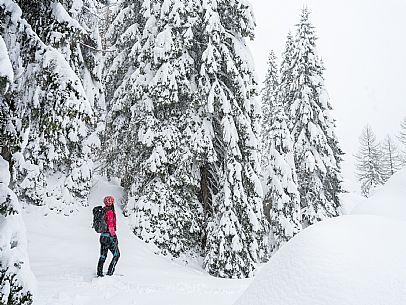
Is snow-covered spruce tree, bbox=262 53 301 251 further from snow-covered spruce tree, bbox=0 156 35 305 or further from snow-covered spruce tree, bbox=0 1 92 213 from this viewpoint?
snow-covered spruce tree, bbox=0 156 35 305

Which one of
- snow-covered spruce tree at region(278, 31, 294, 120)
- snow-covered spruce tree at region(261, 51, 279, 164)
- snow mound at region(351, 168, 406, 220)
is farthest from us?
snow-covered spruce tree at region(261, 51, 279, 164)

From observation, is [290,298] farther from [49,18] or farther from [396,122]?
[396,122]

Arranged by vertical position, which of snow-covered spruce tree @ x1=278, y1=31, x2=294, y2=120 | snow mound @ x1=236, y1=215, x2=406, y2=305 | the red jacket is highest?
snow-covered spruce tree @ x1=278, y1=31, x2=294, y2=120

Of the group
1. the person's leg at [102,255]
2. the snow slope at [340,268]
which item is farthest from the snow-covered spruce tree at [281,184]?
the snow slope at [340,268]

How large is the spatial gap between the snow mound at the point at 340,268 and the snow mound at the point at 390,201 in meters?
4.01

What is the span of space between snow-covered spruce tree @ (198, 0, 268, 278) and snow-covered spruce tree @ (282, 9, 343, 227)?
327 inches

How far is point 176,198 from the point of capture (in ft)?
40.1

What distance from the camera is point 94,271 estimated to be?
8.55m

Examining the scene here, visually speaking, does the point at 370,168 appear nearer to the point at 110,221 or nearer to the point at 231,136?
the point at 231,136

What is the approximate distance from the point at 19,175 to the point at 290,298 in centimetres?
1052

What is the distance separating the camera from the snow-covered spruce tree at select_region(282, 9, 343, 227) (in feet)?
68.1

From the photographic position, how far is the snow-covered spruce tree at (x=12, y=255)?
13.1 feet


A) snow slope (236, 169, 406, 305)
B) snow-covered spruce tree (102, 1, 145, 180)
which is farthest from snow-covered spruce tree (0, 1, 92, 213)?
snow-covered spruce tree (102, 1, 145, 180)

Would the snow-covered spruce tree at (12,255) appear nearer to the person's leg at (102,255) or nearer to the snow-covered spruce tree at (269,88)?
the person's leg at (102,255)
